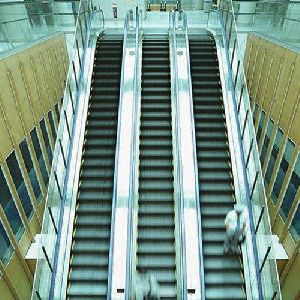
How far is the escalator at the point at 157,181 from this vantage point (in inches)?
307

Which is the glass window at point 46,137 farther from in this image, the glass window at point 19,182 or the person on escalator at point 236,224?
the person on escalator at point 236,224

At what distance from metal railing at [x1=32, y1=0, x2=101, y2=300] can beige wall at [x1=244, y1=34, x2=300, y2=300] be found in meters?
5.28

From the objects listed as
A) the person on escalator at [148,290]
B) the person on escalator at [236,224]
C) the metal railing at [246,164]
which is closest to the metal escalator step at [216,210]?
the metal railing at [246,164]

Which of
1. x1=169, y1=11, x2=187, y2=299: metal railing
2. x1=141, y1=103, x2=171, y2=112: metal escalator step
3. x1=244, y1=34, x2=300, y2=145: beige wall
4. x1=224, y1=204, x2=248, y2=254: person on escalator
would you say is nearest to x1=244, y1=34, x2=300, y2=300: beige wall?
x1=244, y1=34, x2=300, y2=145: beige wall

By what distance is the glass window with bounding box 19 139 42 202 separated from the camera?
8797 millimetres

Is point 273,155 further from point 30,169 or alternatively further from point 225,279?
point 30,169

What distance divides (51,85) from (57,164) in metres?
4.01

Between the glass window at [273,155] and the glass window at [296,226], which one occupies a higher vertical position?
the glass window at [273,155]

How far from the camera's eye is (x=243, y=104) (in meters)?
9.21

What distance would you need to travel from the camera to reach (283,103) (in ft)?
29.4

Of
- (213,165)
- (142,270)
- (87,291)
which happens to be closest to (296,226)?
(213,165)

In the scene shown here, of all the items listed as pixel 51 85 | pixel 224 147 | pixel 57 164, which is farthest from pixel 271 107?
pixel 51 85

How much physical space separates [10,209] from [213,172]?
487cm

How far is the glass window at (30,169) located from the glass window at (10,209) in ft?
3.99
